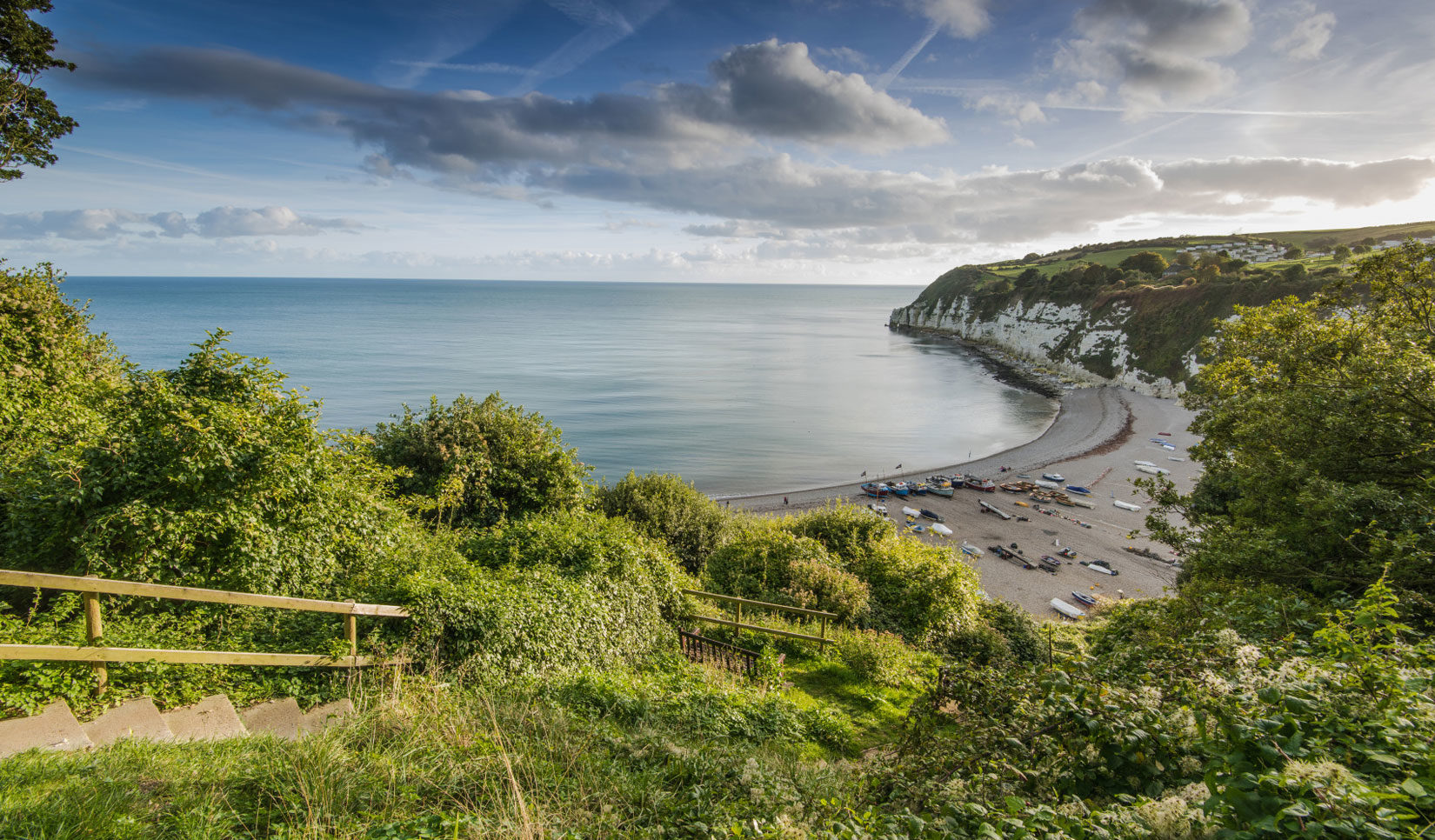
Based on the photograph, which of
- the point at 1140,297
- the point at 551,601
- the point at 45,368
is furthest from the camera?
the point at 1140,297

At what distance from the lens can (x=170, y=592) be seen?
5215mm

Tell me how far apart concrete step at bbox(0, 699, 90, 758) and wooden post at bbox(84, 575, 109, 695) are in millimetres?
379

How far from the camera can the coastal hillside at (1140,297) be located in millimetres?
68375

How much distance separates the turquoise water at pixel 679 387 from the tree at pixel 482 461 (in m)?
12.5

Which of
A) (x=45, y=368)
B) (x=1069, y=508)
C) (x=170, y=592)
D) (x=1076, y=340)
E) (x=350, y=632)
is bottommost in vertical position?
(x=1069, y=508)

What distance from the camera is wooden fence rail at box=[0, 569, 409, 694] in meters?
4.74

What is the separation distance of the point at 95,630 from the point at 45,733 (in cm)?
85

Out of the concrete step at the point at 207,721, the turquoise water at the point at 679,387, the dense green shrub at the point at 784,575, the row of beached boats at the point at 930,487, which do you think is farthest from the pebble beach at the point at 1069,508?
the concrete step at the point at 207,721

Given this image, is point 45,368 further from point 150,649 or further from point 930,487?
point 930,487

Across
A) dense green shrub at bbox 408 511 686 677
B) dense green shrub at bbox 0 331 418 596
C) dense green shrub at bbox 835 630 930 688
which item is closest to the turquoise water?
dense green shrub at bbox 0 331 418 596

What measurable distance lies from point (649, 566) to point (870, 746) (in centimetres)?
449

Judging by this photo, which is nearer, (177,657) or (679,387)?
(177,657)

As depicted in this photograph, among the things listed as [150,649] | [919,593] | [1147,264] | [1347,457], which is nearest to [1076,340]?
[1147,264]

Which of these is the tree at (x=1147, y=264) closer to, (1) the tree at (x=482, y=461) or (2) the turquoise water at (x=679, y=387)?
(2) the turquoise water at (x=679, y=387)
